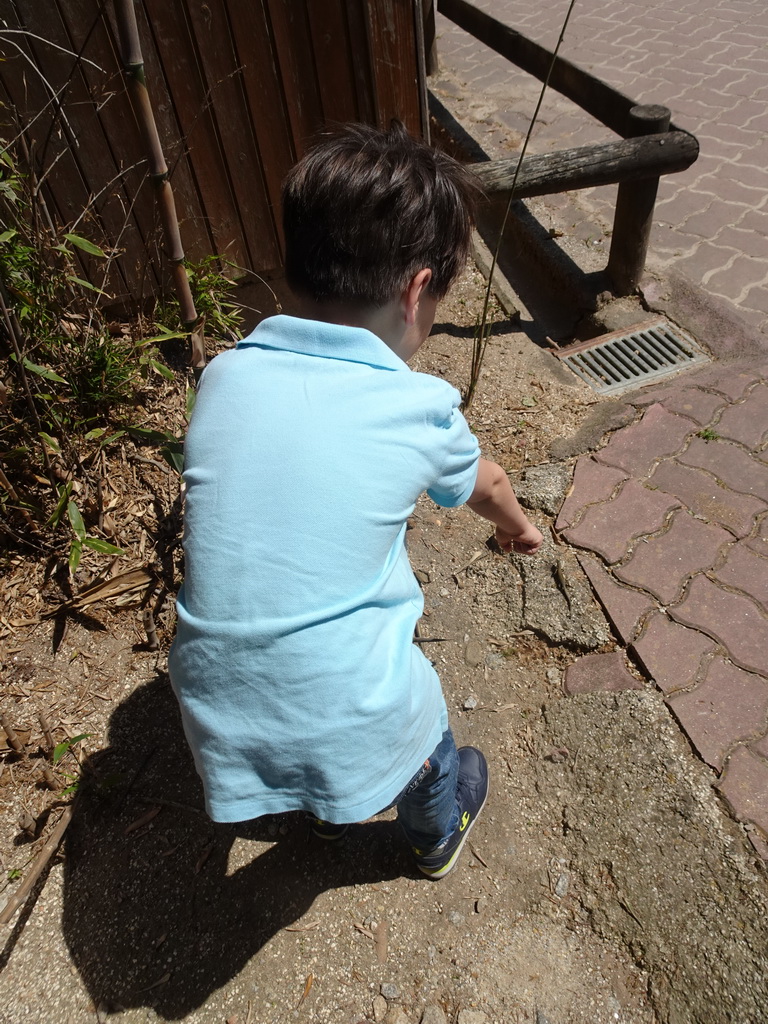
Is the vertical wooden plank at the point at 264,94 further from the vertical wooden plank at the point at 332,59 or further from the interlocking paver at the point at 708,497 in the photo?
the interlocking paver at the point at 708,497

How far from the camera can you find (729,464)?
116 inches

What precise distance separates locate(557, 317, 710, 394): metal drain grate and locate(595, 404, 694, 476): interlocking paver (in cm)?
28

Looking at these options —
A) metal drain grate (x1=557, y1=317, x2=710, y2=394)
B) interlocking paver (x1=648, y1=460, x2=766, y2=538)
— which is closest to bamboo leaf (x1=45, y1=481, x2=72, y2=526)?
interlocking paver (x1=648, y1=460, x2=766, y2=538)

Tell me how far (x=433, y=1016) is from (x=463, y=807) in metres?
0.47

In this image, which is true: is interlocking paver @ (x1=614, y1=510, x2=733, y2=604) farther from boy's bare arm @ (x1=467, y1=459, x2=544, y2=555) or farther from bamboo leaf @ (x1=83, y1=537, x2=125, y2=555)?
bamboo leaf @ (x1=83, y1=537, x2=125, y2=555)

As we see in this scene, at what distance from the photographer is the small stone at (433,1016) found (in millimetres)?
1722

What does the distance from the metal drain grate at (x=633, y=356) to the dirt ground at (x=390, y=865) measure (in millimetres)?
1215

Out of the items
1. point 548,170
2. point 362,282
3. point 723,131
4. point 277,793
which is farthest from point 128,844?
point 723,131

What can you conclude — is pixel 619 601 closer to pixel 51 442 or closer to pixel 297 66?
pixel 51 442

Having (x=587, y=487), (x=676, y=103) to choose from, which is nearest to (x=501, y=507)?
(x=587, y=487)

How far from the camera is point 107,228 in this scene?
10.3 ft

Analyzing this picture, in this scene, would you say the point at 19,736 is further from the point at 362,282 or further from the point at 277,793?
the point at 362,282

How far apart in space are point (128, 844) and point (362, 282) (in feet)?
5.27

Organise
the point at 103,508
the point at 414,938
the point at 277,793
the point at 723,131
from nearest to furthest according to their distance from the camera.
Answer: the point at 277,793, the point at 414,938, the point at 103,508, the point at 723,131
